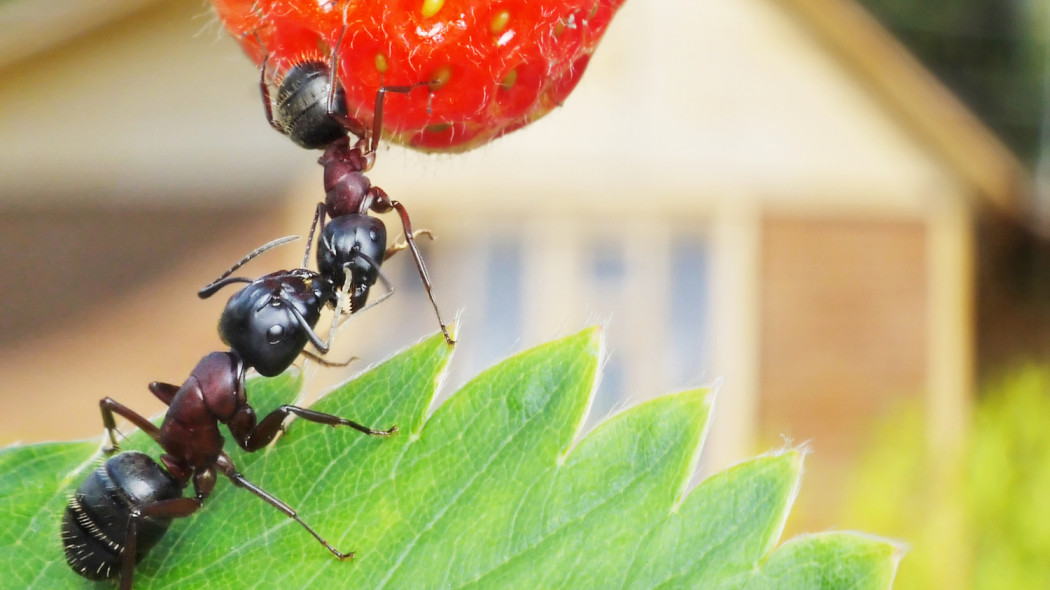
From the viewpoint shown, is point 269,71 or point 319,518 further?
point 269,71

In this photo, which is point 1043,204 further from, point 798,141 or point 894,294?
point 798,141

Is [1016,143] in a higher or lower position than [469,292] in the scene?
higher

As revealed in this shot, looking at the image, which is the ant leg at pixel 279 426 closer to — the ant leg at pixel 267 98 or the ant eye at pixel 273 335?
the ant eye at pixel 273 335

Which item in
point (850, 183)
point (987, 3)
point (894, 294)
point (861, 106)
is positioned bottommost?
point (894, 294)

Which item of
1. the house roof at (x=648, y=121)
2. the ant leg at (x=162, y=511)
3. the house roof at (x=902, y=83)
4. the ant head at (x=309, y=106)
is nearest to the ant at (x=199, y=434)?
the ant leg at (x=162, y=511)

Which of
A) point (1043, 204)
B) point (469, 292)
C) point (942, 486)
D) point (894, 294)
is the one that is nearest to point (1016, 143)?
point (1043, 204)

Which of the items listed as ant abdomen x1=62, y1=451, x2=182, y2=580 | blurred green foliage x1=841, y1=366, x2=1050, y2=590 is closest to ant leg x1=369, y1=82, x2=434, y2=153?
ant abdomen x1=62, y1=451, x2=182, y2=580
